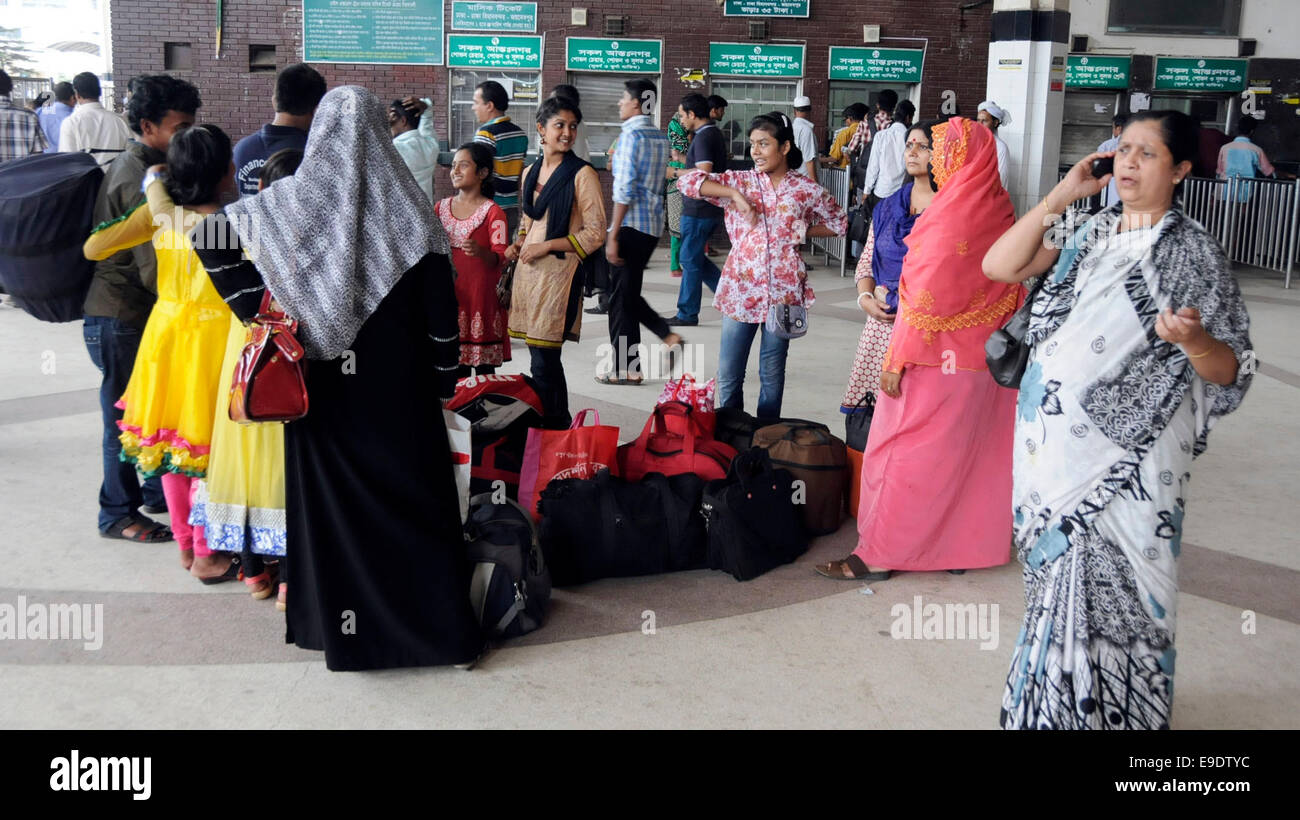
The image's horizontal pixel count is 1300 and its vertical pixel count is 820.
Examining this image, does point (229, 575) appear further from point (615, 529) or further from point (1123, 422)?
point (1123, 422)

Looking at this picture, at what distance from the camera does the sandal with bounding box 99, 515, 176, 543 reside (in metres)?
4.42

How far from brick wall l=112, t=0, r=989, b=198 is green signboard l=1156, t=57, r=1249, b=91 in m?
2.44

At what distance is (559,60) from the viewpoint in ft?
47.7

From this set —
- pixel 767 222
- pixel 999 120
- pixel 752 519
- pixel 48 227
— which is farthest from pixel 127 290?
pixel 999 120

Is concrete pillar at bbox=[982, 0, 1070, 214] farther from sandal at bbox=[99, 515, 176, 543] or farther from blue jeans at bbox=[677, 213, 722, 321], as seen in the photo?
sandal at bbox=[99, 515, 176, 543]

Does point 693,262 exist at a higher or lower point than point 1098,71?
lower

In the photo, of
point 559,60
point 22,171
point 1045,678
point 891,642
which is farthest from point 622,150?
point 559,60

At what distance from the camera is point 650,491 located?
13.8ft

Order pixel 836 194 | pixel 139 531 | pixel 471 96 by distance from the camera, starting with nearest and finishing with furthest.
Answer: pixel 139 531 → pixel 836 194 → pixel 471 96

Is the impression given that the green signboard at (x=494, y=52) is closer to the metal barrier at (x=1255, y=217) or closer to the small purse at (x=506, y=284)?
the metal barrier at (x=1255, y=217)

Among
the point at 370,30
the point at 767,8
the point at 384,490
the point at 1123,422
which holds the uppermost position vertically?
the point at 767,8

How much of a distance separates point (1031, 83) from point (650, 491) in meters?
7.33

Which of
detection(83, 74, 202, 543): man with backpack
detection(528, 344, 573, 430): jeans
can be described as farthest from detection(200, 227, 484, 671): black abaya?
detection(528, 344, 573, 430): jeans
